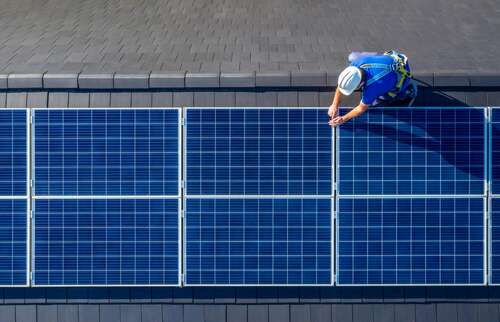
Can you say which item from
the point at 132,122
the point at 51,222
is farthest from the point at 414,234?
the point at 51,222

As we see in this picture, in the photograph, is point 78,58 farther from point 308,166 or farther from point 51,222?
point 308,166

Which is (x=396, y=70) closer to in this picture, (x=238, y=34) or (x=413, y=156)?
(x=413, y=156)

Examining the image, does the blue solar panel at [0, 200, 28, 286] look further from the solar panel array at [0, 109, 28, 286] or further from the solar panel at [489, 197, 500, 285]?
the solar panel at [489, 197, 500, 285]

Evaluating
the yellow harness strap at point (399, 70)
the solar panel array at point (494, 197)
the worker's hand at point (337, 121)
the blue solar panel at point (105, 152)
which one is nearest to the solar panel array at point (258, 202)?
the worker's hand at point (337, 121)

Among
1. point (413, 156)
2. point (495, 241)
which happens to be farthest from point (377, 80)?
point (495, 241)

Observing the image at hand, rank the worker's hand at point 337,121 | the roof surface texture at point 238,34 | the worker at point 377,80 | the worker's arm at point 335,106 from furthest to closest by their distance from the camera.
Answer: the roof surface texture at point 238,34, the worker's hand at point 337,121, the worker's arm at point 335,106, the worker at point 377,80

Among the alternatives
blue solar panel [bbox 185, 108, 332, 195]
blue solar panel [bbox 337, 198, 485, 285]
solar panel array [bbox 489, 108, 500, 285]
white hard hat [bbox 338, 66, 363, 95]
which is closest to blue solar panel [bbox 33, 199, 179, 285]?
blue solar panel [bbox 185, 108, 332, 195]

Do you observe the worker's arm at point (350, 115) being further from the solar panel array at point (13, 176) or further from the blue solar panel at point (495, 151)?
the solar panel array at point (13, 176)
